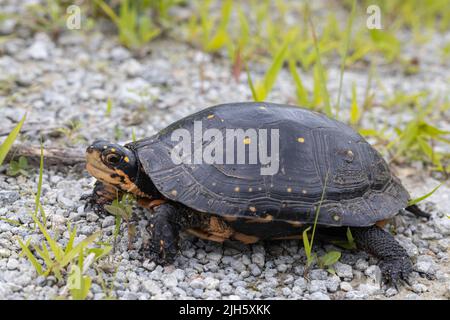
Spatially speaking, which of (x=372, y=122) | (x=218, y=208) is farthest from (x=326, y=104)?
(x=218, y=208)

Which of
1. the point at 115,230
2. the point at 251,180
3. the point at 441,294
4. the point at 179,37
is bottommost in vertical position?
the point at 441,294

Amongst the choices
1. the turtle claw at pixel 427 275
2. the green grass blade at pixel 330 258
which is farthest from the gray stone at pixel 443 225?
the green grass blade at pixel 330 258

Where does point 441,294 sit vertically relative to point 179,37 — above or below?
below

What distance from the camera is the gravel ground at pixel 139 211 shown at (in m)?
Answer: 2.87

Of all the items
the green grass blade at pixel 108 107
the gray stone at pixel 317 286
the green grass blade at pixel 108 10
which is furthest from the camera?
the green grass blade at pixel 108 10

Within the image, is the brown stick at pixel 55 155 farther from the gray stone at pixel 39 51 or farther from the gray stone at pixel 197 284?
the gray stone at pixel 39 51

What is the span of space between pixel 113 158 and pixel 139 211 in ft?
1.59

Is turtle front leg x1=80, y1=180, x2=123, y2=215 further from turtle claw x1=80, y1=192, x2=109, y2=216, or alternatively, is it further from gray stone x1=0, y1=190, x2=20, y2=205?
gray stone x1=0, y1=190, x2=20, y2=205

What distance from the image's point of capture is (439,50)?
6.50m

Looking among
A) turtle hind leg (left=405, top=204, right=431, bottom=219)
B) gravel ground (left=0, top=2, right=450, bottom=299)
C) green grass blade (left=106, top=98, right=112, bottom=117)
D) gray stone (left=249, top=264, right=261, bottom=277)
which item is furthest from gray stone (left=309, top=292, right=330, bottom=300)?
green grass blade (left=106, top=98, right=112, bottom=117)

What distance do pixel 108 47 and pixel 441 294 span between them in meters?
3.83

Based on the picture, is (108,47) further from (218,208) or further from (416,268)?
(416,268)

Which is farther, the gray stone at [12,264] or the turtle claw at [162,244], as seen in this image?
the turtle claw at [162,244]

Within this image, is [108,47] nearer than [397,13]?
Yes
